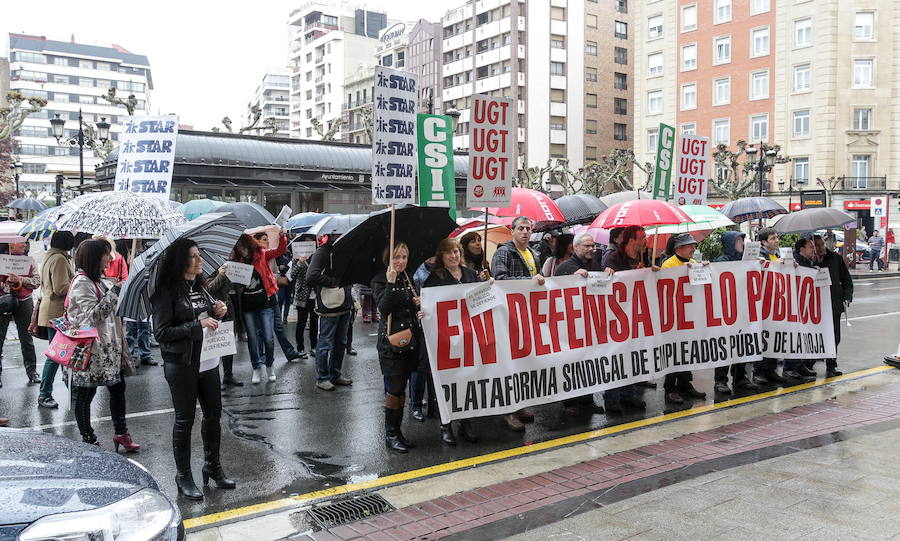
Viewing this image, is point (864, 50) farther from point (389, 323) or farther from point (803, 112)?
point (389, 323)

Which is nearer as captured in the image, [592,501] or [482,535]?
[482,535]

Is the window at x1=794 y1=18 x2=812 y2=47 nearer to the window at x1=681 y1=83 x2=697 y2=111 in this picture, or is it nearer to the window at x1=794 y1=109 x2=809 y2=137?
the window at x1=794 y1=109 x2=809 y2=137

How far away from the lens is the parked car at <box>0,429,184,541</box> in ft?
9.28

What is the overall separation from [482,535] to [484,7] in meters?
73.2

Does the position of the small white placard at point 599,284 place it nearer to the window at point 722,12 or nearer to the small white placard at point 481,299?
the small white placard at point 481,299

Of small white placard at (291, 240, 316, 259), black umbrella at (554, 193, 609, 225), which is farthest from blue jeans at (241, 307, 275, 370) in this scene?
black umbrella at (554, 193, 609, 225)

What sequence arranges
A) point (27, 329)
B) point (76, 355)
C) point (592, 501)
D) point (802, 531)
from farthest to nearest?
point (27, 329) < point (76, 355) < point (592, 501) < point (802, 531)

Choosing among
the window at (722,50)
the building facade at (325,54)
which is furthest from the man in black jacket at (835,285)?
the building facade at (325,54)

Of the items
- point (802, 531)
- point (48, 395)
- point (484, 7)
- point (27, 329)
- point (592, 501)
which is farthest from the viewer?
point (484, 7)

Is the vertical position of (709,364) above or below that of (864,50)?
below

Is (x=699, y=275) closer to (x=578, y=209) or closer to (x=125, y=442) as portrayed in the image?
(x=578, y=209)

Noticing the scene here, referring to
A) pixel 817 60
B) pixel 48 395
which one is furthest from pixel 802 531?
pixel 817 60

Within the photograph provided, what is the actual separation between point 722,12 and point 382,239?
2106 inches

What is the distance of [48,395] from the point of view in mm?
7711
